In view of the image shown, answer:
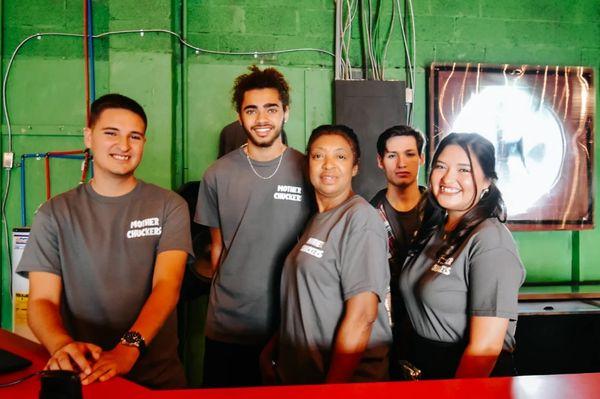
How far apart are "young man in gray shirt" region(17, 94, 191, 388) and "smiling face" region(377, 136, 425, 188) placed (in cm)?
108

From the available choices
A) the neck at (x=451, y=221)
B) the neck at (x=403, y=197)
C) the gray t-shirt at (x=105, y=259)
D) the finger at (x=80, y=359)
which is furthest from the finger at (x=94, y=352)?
the neck at (x=403, y=197)

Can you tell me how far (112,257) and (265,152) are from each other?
796mm

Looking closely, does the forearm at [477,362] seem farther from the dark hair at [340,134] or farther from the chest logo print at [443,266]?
the dark hair at [340,134]

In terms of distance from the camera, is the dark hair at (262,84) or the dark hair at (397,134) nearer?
the dark hair at (262,84)

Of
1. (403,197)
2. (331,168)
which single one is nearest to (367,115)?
(403,197)

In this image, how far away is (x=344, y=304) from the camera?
5.08ft

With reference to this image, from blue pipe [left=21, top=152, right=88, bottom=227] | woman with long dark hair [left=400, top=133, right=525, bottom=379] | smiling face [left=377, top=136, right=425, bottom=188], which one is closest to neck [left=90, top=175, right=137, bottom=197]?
woman with long dark hair [left=400, top=133, right=525, bottom=379]

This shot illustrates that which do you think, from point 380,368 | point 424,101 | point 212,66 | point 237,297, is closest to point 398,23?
point 424,101

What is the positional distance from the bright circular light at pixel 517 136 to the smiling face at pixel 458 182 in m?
1.64

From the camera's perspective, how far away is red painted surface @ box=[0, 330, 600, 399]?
103 centimetres

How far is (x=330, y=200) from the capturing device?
1.76 m

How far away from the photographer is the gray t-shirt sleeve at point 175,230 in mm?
1562

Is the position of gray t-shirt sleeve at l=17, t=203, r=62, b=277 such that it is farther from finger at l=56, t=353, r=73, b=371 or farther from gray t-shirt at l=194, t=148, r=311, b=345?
gray t-shirt at l=194, t=148, r=311, b=345

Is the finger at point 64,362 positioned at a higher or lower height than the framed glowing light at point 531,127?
lower
